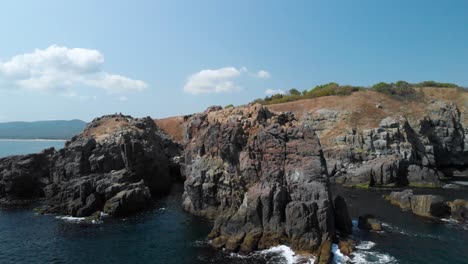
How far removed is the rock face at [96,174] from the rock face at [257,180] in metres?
13.4

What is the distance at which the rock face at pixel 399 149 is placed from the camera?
92.6 metres

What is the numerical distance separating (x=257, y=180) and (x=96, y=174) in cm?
3846

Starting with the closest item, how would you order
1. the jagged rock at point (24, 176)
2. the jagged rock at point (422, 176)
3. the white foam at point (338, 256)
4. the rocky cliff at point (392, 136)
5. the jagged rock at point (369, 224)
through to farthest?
1. the white foam at point (338, 256)
2. the jagged rock at point (369, 224)
3. the jagged rock at point (24, 176)
4. the jagged rock at point (422, 176)
5. the rocky cliff at point (392, 136)

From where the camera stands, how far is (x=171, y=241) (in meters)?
53.5

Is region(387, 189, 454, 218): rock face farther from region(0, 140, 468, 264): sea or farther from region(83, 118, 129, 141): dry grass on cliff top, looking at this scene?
region(83, 118, 129, 141): dry grass on cliff top

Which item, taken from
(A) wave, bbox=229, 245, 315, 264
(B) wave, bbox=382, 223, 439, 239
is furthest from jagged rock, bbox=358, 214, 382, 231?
(A) wave, bbox=229, 245, 315, 264

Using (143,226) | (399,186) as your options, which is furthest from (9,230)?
(399,186)

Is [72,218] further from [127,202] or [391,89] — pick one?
[391,89]

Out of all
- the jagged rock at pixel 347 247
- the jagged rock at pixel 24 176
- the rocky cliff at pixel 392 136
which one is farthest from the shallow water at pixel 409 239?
the jagged rock at pixel 24 176

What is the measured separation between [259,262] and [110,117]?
86.9 metres

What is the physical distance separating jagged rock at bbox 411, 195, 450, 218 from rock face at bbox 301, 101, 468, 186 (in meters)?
24.5

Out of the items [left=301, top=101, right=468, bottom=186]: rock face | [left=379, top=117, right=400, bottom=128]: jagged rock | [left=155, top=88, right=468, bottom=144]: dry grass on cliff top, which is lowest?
[left=301, top=101, right=468, bottom=186]: rock face

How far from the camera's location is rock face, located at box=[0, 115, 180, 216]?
7075 cm

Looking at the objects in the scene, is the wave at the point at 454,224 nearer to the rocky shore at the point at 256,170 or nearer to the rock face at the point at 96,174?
the rocky shore at the point at 256,170
